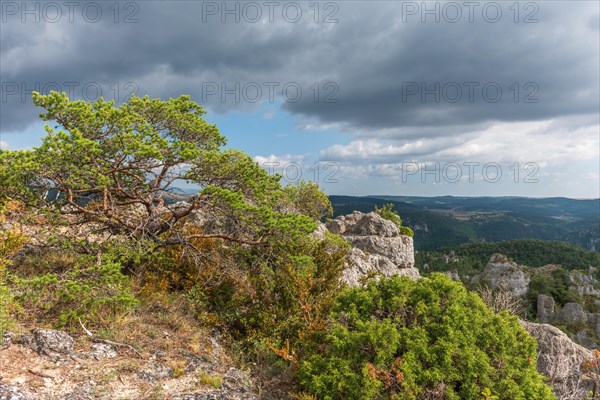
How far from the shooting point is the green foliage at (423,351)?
7.59 m

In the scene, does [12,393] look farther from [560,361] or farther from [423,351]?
[560,361]

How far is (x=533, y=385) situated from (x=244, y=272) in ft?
28.9

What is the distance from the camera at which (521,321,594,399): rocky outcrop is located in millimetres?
12258

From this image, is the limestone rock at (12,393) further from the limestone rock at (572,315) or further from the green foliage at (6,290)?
the limestone rock at (572,315)

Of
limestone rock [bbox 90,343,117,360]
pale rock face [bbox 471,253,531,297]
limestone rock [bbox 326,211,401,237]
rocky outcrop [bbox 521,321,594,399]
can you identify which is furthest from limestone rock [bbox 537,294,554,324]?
limestone rock [bbox 90,343,117,360]

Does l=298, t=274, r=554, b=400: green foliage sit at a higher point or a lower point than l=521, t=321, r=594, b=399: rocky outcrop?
higher

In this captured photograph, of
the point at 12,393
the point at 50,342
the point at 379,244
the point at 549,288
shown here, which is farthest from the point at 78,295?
the point at 549,288

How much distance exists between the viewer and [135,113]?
36.1 ft

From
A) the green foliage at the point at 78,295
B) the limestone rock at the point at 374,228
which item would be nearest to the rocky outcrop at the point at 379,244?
the limestone rock at the point at 374,228

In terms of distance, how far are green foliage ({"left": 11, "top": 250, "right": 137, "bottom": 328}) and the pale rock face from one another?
3208 inches

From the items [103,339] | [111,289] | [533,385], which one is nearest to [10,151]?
[111,289]

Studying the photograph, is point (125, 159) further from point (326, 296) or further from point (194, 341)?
point (326, 296)

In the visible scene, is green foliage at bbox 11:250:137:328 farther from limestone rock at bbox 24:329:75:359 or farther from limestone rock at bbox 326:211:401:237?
limestone rock at bbox 326:211:401:237

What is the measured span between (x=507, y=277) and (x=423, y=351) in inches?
3495
